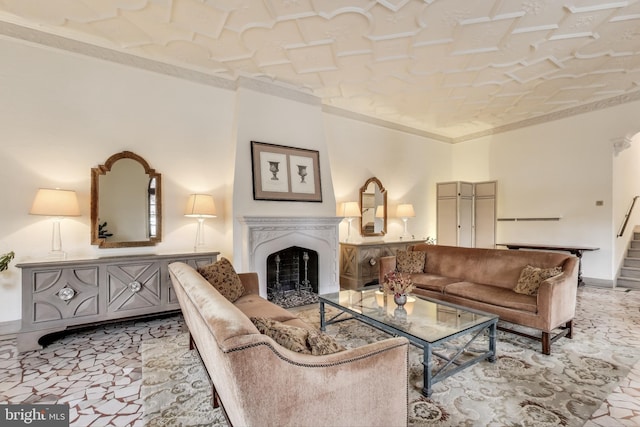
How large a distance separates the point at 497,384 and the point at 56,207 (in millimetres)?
4276

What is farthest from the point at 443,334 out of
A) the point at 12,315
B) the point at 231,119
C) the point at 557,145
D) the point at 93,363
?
the point at 557,145

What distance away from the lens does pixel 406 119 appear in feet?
20.3

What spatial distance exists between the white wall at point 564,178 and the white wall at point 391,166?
3.87 ft

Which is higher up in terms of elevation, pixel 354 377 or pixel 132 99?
pixel 132 99

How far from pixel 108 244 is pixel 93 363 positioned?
4.68 feet

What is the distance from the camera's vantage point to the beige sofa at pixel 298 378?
105 cm

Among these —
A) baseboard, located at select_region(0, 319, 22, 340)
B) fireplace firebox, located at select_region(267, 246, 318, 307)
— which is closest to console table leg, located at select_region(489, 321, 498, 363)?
fireplace firebox, located at select_region(267, 246, 318, 307)

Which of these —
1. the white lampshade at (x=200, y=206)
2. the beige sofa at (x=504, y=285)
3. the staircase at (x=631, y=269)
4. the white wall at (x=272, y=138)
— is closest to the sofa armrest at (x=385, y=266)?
the beige sofa at (x=504, y=285)

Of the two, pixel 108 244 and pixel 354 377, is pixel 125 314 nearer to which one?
pixel 108 244

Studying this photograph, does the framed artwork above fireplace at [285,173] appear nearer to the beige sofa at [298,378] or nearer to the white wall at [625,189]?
the beige sofa at [298,378]

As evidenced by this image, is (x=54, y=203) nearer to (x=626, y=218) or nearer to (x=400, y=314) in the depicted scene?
(x=400, y=314)

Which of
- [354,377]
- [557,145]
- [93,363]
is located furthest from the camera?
[557,145]

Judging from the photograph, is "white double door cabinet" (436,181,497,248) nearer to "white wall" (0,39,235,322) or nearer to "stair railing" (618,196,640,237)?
"stair railing" (618,196,640,237)

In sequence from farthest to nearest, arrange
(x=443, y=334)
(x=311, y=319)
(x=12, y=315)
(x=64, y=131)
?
(x=311, y=319) < (x=64, y=131) < (x=12, y=315) < (x=443, y=334)
